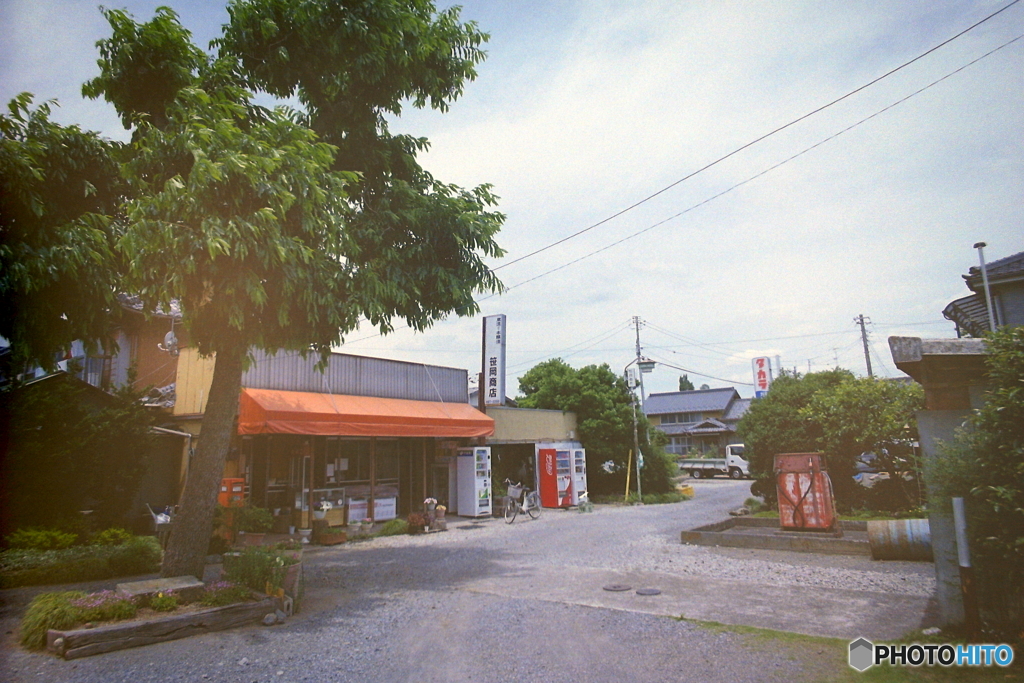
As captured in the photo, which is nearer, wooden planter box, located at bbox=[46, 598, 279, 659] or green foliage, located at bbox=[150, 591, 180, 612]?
wooden planter box, located at bbox=[46, 598, 279, 659]

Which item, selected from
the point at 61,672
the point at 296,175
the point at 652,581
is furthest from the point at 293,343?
the point at 652,581

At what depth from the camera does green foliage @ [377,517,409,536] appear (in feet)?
53.0

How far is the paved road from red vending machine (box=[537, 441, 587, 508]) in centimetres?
953

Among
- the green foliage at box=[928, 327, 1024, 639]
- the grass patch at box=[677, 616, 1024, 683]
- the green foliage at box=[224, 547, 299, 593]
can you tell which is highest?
the green foliage at box=[928, 327, 1024, 639]

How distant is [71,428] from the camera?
1141 cm

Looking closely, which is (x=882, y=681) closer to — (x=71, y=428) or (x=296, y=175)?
(x=296, y=175)

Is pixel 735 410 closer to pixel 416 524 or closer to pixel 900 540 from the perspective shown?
pixel 416 524

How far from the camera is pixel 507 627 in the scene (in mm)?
7207

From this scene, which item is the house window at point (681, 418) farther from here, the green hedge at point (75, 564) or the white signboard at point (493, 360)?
the green hedge at point (75, 564)

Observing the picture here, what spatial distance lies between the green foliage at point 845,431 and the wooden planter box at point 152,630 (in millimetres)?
14413

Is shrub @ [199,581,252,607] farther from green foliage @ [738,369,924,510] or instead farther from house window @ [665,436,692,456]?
house window @ [665,436,692,456]

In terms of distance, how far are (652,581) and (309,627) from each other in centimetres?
516

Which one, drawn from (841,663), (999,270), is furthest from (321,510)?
(999,270)

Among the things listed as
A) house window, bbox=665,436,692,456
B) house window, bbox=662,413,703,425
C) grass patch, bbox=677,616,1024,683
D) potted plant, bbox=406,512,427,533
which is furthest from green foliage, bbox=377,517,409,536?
house window, bbox=662,413,703,425
